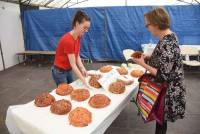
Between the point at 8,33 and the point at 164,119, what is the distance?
548 centimetres

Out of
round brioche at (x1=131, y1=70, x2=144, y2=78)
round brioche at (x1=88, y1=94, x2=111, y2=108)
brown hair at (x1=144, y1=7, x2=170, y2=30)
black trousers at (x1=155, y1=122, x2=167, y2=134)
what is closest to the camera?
brown hair at (x1=144, y1=7, x2=170, y2=30)

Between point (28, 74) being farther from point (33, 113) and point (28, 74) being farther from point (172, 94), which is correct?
point (172, 94)

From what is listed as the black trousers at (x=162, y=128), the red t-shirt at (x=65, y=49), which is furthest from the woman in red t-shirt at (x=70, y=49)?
the black trousers at (x=162, y=128)

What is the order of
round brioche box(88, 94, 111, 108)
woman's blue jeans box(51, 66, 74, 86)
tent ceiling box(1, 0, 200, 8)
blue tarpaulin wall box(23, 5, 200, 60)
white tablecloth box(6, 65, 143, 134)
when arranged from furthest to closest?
tent ceiling box(1, 0, 200, 8)
blue tarpaulin wall box(23, 5, 200, 60)
woman's blue jeans box(51, 66, 74, 86)
round brioche box(88, 94, 111, 108)
white tablecloth box(6, 65, 143, 134)

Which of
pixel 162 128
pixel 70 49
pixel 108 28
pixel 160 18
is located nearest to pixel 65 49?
pixel 70 49

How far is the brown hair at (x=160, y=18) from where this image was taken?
4.75ft

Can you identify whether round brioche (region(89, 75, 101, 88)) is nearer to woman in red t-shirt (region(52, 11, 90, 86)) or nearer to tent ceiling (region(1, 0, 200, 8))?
woman in red t-shirt (region(52, 11, 90, 86))

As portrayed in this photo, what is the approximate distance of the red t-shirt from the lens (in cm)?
187

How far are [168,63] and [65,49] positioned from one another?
3.07ft

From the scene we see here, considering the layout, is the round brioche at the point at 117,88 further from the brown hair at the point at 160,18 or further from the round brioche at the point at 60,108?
the brown hair at the point at 160,18

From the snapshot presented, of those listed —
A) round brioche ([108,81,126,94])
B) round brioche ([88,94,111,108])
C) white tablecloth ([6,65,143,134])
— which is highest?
round brioche ([108,81,126,94])

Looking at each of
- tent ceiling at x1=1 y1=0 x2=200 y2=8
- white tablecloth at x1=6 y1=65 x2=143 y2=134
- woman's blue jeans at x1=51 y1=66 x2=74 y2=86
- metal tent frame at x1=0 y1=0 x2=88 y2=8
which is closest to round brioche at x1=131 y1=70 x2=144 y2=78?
white tablecloth at x1=6 y1=65 x2=143 y2=134

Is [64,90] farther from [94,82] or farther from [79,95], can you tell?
[94,82]

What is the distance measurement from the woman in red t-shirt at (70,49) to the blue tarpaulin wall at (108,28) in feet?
12.4
